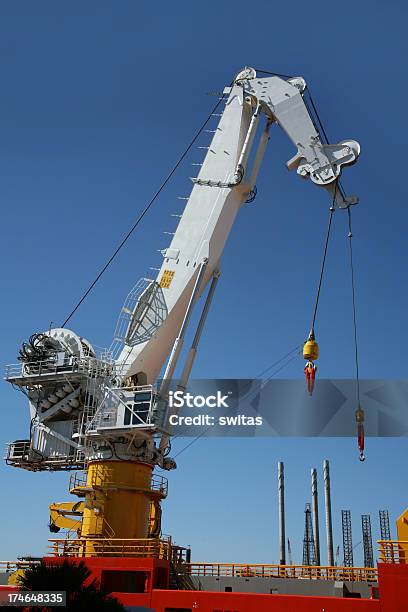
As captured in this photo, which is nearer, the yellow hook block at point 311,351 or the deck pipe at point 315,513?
the yellow hook block at point 311,351

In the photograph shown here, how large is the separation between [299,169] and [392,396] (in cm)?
1380

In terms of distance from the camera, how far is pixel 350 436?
32344mm

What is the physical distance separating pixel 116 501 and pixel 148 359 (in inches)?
251

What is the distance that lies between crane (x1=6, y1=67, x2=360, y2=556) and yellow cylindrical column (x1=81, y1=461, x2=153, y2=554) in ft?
0.14

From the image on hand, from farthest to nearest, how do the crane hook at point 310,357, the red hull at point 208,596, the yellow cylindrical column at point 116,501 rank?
1. the yellow cylindrical column at point 116,501
2. the crane hook at point 310,357
3. the red hull at point 208,596

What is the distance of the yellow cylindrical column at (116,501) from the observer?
84.9 feet

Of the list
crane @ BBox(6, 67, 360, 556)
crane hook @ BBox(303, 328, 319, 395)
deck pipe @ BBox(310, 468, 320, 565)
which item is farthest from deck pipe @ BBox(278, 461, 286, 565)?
crane hook @ BBox(303, 328, 319, 395)

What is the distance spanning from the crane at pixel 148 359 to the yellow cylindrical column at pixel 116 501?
44 millimetres

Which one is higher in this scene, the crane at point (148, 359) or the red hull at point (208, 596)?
the crane at point (148, 359)

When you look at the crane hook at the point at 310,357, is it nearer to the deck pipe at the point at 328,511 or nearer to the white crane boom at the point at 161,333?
the white crane boom at the point at 161,333

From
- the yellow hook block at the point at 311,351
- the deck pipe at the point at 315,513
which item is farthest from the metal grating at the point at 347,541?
the yellow hook block at the point at 311,351

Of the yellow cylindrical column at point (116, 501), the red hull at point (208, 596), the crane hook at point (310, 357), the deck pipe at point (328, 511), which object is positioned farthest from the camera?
the deck pipe at point (328, 511)

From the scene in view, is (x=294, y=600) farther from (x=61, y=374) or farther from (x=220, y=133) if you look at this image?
(x=220, y=133)

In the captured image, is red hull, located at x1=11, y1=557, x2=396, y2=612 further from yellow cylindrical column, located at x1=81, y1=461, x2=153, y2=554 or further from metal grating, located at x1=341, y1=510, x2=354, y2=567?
metal grating, located at x1=341, y1=510, x2=354, y2=567
